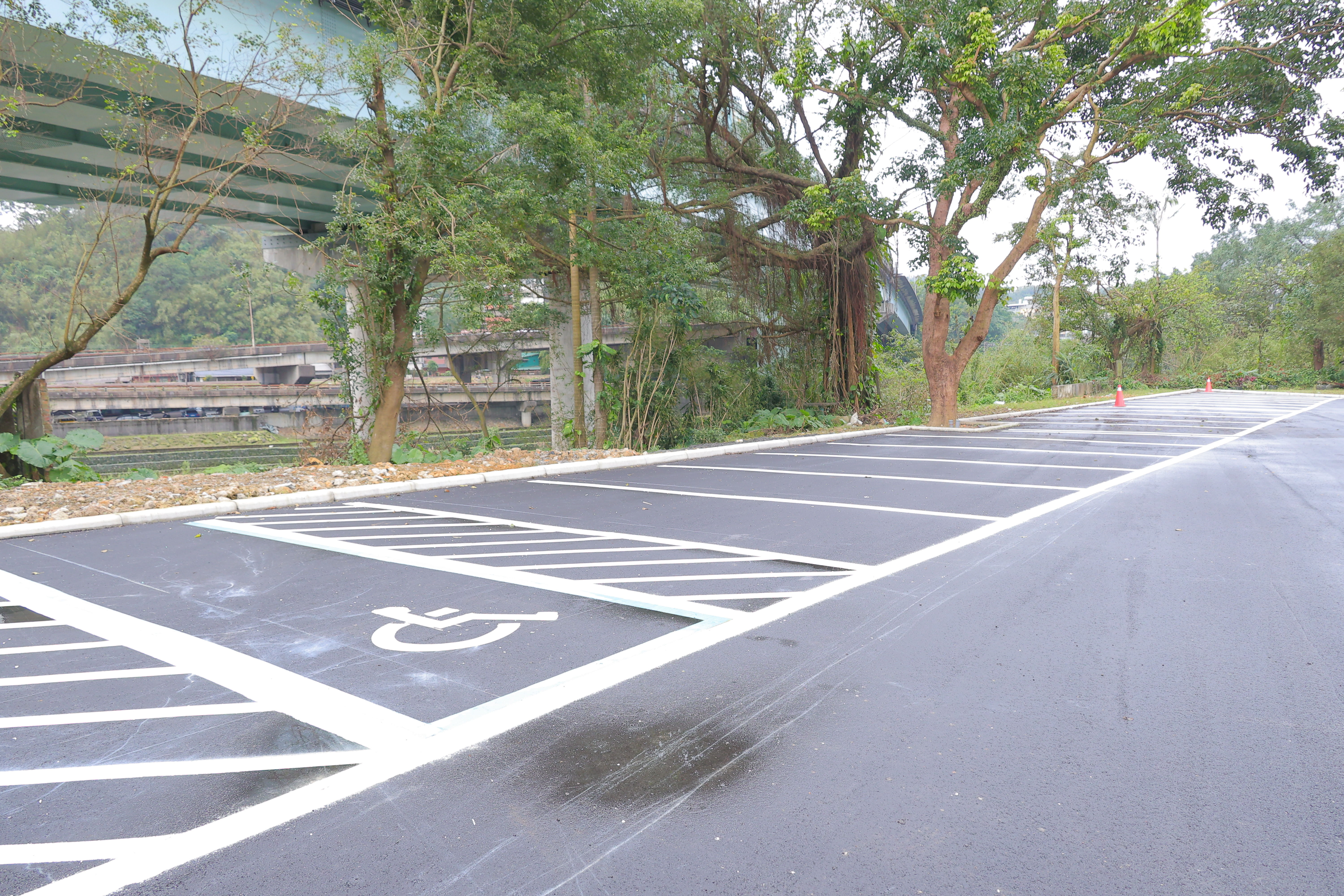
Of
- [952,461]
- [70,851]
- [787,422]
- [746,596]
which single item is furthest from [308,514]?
[787,422]

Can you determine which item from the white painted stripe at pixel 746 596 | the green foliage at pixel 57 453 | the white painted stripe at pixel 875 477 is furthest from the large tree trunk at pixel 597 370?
the white painted stripe at pixel 746 596

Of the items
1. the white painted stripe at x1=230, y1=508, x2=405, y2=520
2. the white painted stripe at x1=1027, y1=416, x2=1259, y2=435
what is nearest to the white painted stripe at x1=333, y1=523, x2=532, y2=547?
the white painted stripe at x1=230, y1=508, x2=405, y2=520

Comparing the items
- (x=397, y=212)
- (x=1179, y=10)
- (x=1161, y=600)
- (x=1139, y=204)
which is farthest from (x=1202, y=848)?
(x=1139, y=204)

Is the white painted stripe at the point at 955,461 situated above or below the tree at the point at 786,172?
below

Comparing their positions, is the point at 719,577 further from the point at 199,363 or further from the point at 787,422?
the point at 199,363

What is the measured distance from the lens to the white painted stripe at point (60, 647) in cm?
438

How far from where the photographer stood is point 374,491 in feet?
32.1

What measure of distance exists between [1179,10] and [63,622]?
55.7 feet

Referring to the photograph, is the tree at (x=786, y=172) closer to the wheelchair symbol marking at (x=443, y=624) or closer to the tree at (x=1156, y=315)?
the wheelchair symbol marking at (x=443, y=624)

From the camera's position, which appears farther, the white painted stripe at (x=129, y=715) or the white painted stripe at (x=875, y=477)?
the white painted stripe at (x=875, y=477)

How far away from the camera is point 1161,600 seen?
504 centimetres

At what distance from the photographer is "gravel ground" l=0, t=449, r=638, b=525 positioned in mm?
8391

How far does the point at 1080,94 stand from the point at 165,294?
68.7 metres

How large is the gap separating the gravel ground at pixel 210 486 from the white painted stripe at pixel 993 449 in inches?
206
